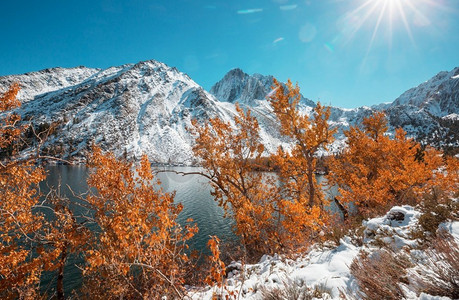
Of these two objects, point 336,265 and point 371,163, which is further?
point 371,163

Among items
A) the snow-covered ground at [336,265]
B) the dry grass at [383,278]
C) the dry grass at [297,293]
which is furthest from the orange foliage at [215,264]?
the dry grass at [383,278]

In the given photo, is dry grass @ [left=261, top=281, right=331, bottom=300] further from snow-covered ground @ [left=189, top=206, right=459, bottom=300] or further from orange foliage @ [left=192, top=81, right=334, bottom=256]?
orange foliage @ [left=192, top=81, right=334, bottom=256]

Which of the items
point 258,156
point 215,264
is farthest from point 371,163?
point 215,264

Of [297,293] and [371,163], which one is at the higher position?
[371,163]

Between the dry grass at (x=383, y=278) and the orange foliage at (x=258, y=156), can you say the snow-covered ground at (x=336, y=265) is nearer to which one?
the dry grass at (x=383, y=278)

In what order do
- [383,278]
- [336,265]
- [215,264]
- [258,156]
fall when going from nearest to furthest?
[383,278] → [215,264] → [336,265] → [258,156]

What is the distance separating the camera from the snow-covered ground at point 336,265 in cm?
449

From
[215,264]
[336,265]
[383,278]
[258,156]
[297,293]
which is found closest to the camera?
[383,278]

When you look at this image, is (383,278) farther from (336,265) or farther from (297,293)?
(336,265)

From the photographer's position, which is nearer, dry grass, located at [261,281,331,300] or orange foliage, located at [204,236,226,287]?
orange foliage, located at [204,236,226,287]

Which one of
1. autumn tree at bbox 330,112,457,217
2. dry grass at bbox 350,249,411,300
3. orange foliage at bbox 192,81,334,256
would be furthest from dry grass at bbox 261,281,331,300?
autumn tree at bbox 330,112,457,217

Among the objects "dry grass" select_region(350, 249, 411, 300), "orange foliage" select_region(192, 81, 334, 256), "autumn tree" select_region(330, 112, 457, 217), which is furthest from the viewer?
"autumn tree" select_region(330, 112, 457, 217)

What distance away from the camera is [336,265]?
18.1 feet

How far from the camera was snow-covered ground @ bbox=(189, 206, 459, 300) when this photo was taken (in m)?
4.49
